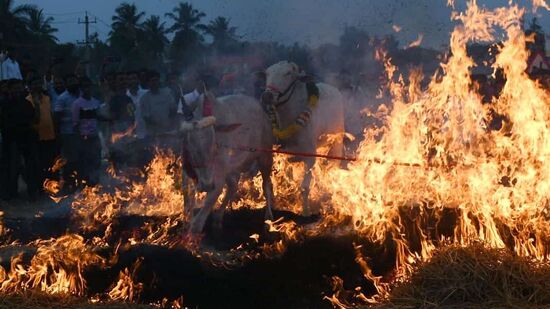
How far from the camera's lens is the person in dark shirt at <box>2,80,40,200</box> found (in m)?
12.7

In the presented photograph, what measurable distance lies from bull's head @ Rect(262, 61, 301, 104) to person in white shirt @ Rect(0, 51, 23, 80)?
7.82 meters

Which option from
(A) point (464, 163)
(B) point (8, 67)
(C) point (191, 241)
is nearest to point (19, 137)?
(B) point (8, 67)

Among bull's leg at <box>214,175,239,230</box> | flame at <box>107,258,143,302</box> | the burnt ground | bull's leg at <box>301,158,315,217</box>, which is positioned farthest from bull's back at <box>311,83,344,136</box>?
flame at <box>107,258,143,302</box>

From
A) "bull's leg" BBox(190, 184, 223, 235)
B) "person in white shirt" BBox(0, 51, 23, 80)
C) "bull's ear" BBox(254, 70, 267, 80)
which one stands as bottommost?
"bull's leg" BBox(190, 184, 223, 235)

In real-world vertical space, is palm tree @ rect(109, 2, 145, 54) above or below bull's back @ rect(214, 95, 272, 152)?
above

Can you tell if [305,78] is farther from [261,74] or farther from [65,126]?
[65,126]

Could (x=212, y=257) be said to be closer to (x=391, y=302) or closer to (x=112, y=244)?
(x=112, y=244)

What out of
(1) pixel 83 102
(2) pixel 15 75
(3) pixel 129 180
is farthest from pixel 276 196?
(2) pixel 15 75

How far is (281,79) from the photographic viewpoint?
10.0 m

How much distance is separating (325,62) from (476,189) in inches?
310

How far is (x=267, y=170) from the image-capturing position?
10.0 m

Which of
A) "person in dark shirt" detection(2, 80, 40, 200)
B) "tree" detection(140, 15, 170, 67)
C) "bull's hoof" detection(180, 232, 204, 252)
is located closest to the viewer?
"bull's hoof" detection(180, 232, 204, 252)

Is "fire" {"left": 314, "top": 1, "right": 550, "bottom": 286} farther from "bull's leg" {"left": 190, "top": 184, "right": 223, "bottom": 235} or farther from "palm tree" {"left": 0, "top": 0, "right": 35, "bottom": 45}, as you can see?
"palm tree" {"left": 0, "top": 0, "right": 35, "bottom": 45}

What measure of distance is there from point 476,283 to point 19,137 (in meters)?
10.1
